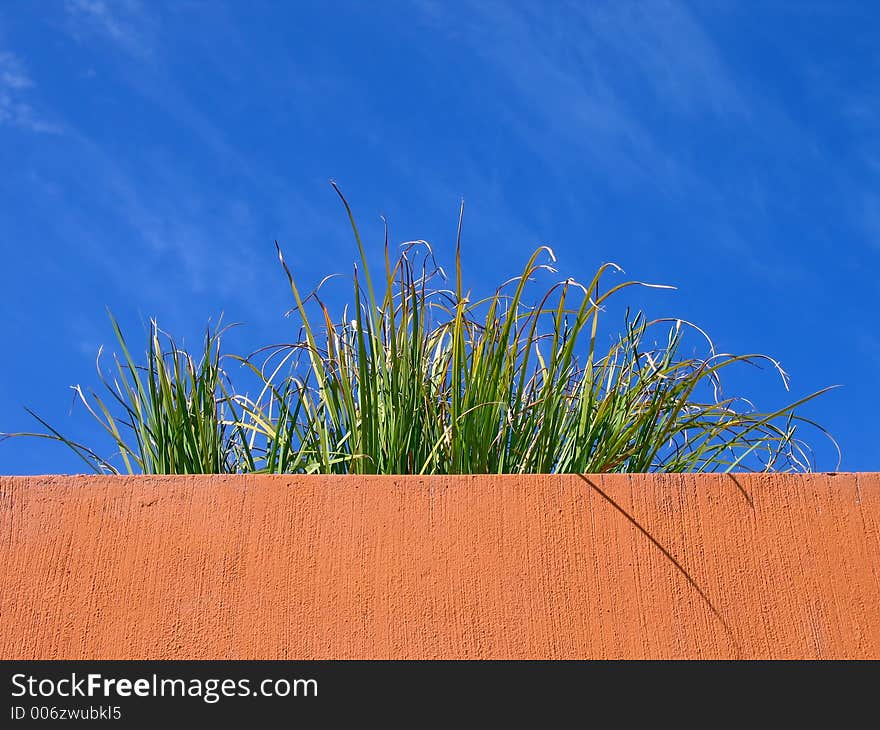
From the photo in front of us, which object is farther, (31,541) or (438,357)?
(438,357)

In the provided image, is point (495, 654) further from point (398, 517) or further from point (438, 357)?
point (438, 357)

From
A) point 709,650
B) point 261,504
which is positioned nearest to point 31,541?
point 261,504

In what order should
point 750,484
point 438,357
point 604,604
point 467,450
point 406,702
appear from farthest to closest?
1. point 438,357
2. point 467,450
3. point 750,484
4. point 604,604
5. point 406,702

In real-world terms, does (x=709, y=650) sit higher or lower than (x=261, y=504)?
lower

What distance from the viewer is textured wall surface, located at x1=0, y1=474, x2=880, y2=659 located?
1667mm

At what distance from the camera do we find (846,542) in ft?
5.90

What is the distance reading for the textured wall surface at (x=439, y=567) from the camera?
167cm

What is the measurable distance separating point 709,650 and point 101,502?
1105 millimetres

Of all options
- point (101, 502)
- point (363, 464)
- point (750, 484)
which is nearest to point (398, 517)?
point (363, 464)

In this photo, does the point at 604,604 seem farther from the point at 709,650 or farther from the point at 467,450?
the point at 467,450

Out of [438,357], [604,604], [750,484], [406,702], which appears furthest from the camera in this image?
[438,357]

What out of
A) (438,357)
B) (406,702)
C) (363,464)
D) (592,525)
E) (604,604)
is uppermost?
(438,357)

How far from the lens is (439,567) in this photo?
1.71 meters

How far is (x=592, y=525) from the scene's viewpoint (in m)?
1.77
